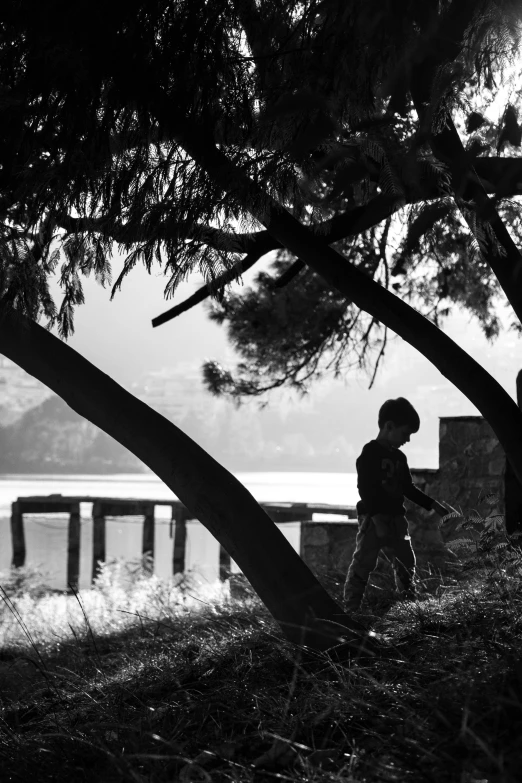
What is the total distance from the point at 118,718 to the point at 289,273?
2.98 metres

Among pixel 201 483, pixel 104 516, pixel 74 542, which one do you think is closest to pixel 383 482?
pixel 201 483

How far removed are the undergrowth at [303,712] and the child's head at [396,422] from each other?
1368mm

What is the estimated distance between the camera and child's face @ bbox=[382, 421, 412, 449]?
16.6ft

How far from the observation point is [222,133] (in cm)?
343

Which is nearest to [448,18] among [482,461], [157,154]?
[157,154]

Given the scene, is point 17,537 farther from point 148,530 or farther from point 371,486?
point 371,486

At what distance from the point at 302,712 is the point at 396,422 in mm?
2891

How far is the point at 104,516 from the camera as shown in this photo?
16.0 meters

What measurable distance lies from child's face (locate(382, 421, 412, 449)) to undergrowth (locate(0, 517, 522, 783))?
1363mm

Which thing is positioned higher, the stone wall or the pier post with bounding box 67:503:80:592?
the stone wall

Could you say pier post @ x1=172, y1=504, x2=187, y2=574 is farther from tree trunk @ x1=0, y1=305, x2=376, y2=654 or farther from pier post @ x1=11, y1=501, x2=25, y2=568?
tree trunk @ x1=0, y1=305, x2=376, y2=654

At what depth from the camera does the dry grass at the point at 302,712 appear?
1969 mm

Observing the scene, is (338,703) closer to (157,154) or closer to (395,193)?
(395,193)

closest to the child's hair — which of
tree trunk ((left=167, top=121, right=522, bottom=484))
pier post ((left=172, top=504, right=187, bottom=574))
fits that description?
tree trunk ((left=167, top=121, right=522, bottom=484))
